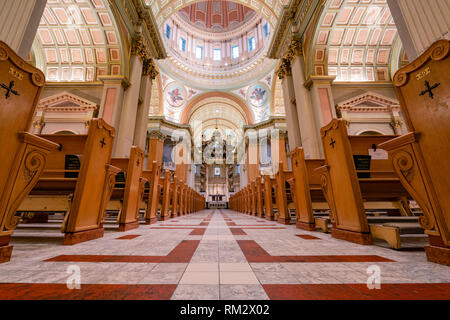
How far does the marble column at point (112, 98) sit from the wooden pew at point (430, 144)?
8.16 meters

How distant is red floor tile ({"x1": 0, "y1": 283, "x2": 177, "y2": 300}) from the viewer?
803 millimetres

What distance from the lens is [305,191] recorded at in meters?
3.42

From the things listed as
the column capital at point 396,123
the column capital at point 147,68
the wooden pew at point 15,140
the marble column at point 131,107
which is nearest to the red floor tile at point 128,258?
the wooden pew at point 15,140

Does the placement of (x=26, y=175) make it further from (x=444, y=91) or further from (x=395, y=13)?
(x=395, y=13)

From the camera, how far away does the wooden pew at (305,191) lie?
10.7ft

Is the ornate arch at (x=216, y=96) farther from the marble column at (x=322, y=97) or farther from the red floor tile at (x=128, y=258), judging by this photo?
the red floor tile at (x=128, y=258)

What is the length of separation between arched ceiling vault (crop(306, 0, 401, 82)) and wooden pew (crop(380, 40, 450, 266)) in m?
7.33

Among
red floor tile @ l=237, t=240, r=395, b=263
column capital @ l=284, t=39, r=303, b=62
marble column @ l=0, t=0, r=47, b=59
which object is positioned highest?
column capital @ l=284, t=39, r=303, b=62

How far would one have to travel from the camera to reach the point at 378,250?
1.78m

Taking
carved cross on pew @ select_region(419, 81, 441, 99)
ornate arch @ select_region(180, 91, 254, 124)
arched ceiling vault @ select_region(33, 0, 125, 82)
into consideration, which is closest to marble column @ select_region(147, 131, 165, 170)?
ornate arch @ select_region(180, 91, 254, 124)

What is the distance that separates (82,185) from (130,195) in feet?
4.18

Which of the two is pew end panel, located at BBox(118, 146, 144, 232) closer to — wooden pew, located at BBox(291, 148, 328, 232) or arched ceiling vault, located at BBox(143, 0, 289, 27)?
wooden pew, located at BBox(291, 148, 328, 232)

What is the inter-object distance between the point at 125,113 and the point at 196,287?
8113 mm

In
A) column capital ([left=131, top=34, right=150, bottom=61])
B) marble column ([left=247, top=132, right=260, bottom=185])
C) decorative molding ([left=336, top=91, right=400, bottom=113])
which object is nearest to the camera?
column capital ([left=131, top=34, right=150, bottom=61])
